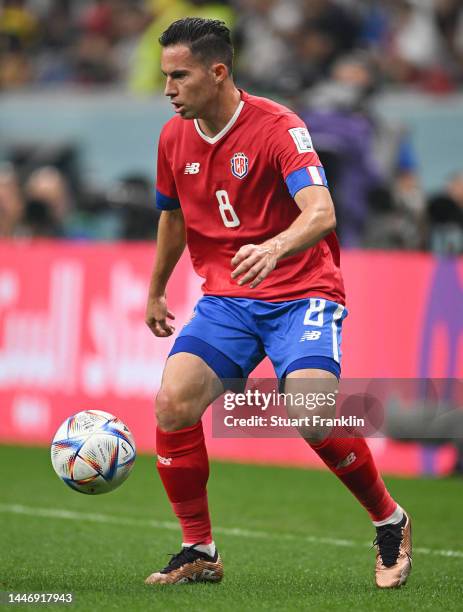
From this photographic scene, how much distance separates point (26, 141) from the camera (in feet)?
52.3

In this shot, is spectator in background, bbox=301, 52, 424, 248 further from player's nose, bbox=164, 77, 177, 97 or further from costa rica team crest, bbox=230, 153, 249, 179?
player's nose, bbox=164, 77, 177, 97

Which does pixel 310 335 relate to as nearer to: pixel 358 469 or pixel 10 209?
pixel 358 469

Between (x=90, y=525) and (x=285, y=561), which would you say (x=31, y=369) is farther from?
(x=285, y=561)

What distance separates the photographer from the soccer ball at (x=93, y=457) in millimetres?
5820

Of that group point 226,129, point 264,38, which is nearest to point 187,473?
point 226,129

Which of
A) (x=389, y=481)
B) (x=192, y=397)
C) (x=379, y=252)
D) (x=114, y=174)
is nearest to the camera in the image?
(x=192, y=397)

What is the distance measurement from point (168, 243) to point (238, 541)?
1930mm

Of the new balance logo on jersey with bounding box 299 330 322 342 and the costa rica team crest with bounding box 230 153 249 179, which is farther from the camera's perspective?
the costa rica team crest with bounding box 230 153 249 179

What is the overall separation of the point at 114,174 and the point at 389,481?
649 cm

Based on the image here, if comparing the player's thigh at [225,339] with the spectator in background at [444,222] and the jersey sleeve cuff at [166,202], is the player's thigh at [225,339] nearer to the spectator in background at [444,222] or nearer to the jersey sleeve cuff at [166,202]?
the jersey sleeve cuff at [166,202]

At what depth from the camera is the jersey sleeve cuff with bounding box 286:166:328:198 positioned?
18.2 ft

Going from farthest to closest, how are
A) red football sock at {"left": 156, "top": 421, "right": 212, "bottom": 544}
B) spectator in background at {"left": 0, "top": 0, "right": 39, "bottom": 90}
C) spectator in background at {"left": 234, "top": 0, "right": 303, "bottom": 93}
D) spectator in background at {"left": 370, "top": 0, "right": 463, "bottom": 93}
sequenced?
spectator in background at {"left": 0, "top": 0, "right": 39, "bottom": 90} → spectator in background at {"left": 234, "top": 0, "right": 303, "bottom": 93} → spectator in background at {"left": 370, "top": 0, "right": 463, "bottom": 93} → red football sock at {"left": 156, "top": 421, "right": 212, "bottom": 544}

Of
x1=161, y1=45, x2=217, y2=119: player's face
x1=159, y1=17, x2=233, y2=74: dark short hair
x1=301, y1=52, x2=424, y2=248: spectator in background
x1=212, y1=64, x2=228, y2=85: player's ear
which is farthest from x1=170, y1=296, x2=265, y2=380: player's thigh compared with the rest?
x1=301, y1=52, x2=424, y2=248: spectator in background

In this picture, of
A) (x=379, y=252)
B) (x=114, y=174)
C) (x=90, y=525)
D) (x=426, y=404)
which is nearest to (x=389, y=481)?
(x=426, y=404)
